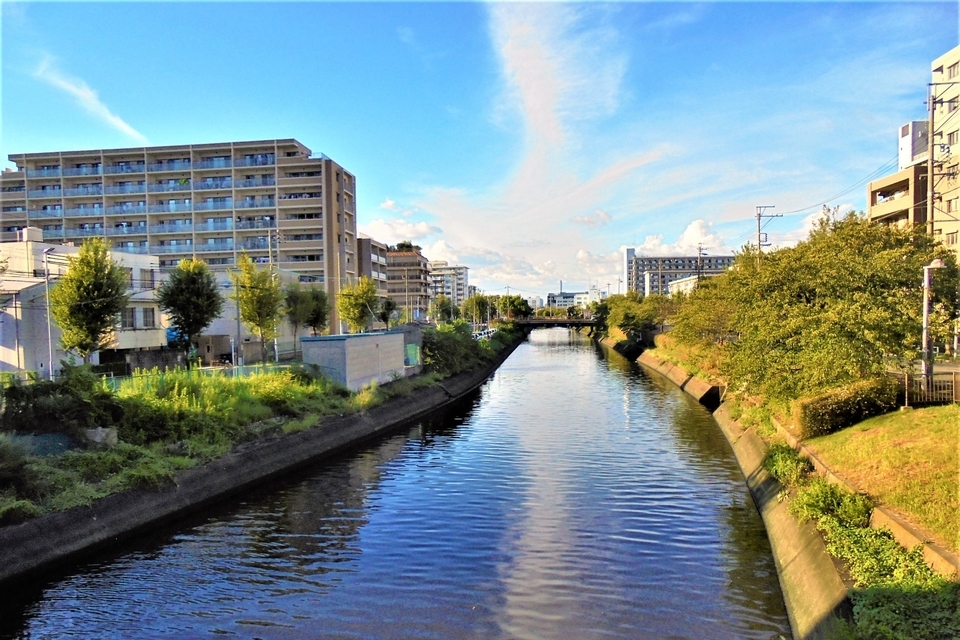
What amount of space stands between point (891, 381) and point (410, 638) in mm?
16579

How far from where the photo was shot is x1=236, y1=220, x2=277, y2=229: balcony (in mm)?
68938

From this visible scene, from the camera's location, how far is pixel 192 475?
17812 mm

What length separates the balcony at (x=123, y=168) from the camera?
7094cm

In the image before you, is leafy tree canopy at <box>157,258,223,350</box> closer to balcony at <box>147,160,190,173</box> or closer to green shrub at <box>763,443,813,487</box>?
green shrub at <box>763,443,813,487</box>

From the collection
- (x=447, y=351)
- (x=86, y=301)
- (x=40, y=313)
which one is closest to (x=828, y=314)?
(x=86, y=301)

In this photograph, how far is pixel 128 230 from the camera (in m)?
70.1

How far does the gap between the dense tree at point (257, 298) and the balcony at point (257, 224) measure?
2779 centimetres

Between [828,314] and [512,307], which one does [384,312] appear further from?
[512,307]

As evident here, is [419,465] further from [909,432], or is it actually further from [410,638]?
[909,432]

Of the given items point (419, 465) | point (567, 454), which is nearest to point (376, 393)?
point (419, 465)

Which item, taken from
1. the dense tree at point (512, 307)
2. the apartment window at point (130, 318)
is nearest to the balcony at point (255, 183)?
the apartment window at point (130, 318)

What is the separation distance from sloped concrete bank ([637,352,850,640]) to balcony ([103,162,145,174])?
244 feet

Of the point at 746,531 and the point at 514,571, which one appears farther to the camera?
the point at 746,531

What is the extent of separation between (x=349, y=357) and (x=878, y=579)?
25.5m
